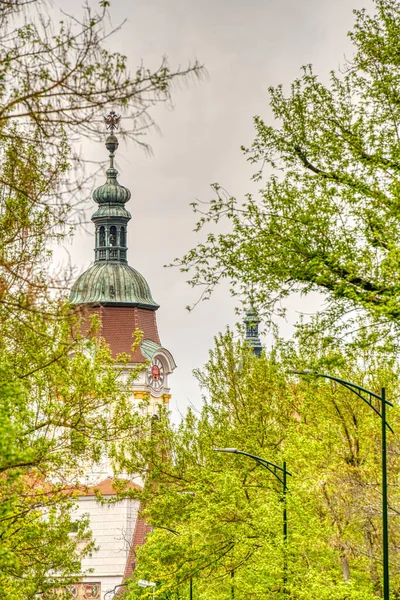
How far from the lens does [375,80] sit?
20.0m

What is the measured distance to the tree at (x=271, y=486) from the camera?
1082 inches

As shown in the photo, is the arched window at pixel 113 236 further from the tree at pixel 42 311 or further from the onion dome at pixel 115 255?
the tree at pixel 42 311

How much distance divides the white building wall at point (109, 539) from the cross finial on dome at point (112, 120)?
80.3 metres

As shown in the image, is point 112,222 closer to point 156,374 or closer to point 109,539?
point 156,374

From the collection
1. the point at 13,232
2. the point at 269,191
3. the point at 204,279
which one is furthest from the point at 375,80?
the point at 13,232

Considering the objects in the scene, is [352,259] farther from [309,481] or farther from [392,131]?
[309,481]

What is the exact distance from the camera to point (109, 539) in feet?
309

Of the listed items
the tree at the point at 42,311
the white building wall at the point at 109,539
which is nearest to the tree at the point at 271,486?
the tree at the point at 42,311

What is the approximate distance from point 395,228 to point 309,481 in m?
11.4

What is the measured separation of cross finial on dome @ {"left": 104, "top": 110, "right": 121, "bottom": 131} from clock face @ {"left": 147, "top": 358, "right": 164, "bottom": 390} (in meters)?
86.1

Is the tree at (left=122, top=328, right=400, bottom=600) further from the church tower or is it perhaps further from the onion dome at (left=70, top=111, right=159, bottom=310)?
the onion dome at (left=70, top=111, right=159, bottom=310)

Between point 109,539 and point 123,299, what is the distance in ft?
61.8

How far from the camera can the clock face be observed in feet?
321

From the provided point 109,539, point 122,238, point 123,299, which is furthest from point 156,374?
point 109,539
